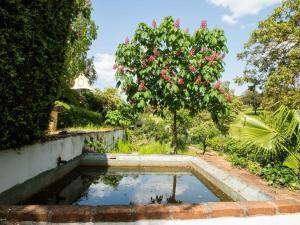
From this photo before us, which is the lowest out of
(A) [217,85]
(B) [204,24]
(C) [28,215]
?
(C) [28,215]

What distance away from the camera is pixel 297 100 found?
65.4ft

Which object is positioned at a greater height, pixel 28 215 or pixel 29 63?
pixel 29 63

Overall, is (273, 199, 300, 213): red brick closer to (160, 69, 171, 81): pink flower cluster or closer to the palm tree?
the palm tree

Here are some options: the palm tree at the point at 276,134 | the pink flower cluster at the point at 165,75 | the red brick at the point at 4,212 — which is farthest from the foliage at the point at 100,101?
the red brick at the point at 4,212

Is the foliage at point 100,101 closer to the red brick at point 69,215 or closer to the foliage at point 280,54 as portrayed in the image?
the foliage at point 280,54

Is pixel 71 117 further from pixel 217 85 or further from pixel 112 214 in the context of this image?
pixel 112 214

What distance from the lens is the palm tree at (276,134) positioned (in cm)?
717

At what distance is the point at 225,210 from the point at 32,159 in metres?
4.44

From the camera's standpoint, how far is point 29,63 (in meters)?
5.53

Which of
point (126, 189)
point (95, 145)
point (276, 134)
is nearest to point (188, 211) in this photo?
point (126, 189)

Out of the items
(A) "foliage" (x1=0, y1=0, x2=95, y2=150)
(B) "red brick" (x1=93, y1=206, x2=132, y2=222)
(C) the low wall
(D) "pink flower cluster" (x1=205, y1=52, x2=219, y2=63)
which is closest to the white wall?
(C) the low wall

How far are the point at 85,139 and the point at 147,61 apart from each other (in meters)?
3.85

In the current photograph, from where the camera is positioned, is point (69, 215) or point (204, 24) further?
point (204, 24)

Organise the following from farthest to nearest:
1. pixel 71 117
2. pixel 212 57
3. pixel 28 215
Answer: pixel 71 117 → pixel 212 57 → pixel 28 215
